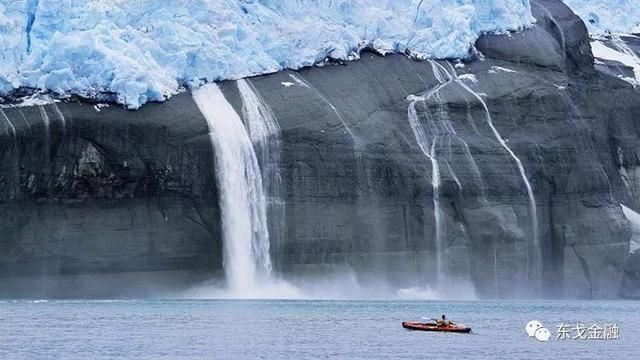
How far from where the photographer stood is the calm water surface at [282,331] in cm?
4269

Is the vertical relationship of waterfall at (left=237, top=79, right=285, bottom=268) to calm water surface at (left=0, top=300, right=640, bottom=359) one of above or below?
above

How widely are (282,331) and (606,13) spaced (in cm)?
4015

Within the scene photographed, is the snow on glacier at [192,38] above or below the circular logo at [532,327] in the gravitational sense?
above

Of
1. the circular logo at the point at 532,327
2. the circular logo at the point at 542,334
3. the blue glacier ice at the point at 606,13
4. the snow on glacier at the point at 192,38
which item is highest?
the blue glacier ice at the point at 606,13

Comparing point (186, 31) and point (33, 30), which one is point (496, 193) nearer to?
point (186, 31)

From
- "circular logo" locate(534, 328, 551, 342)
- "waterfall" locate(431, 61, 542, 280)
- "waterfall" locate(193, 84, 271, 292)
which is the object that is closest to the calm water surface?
"circular logo" locate(534, 328, 551, 342)

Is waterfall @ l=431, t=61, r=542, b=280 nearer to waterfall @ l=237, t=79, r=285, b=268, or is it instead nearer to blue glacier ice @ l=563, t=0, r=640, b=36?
waterfall @ l=237, t=79, r=285, b=268

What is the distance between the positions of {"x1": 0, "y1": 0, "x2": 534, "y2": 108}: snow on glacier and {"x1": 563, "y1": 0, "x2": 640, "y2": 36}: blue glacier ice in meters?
10.7

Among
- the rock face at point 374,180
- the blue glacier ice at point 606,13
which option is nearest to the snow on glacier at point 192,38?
the rock face at point 374,180

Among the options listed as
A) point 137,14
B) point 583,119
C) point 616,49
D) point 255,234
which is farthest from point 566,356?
point 616,49

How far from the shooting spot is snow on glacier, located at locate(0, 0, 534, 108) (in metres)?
62.4

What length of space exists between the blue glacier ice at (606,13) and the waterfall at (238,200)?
24.4 meters

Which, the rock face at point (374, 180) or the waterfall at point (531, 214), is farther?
the waterfall at point (531, 214)

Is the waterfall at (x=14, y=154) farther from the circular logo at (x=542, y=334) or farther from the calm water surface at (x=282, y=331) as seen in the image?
the circular logo at (x=542, y=334)
